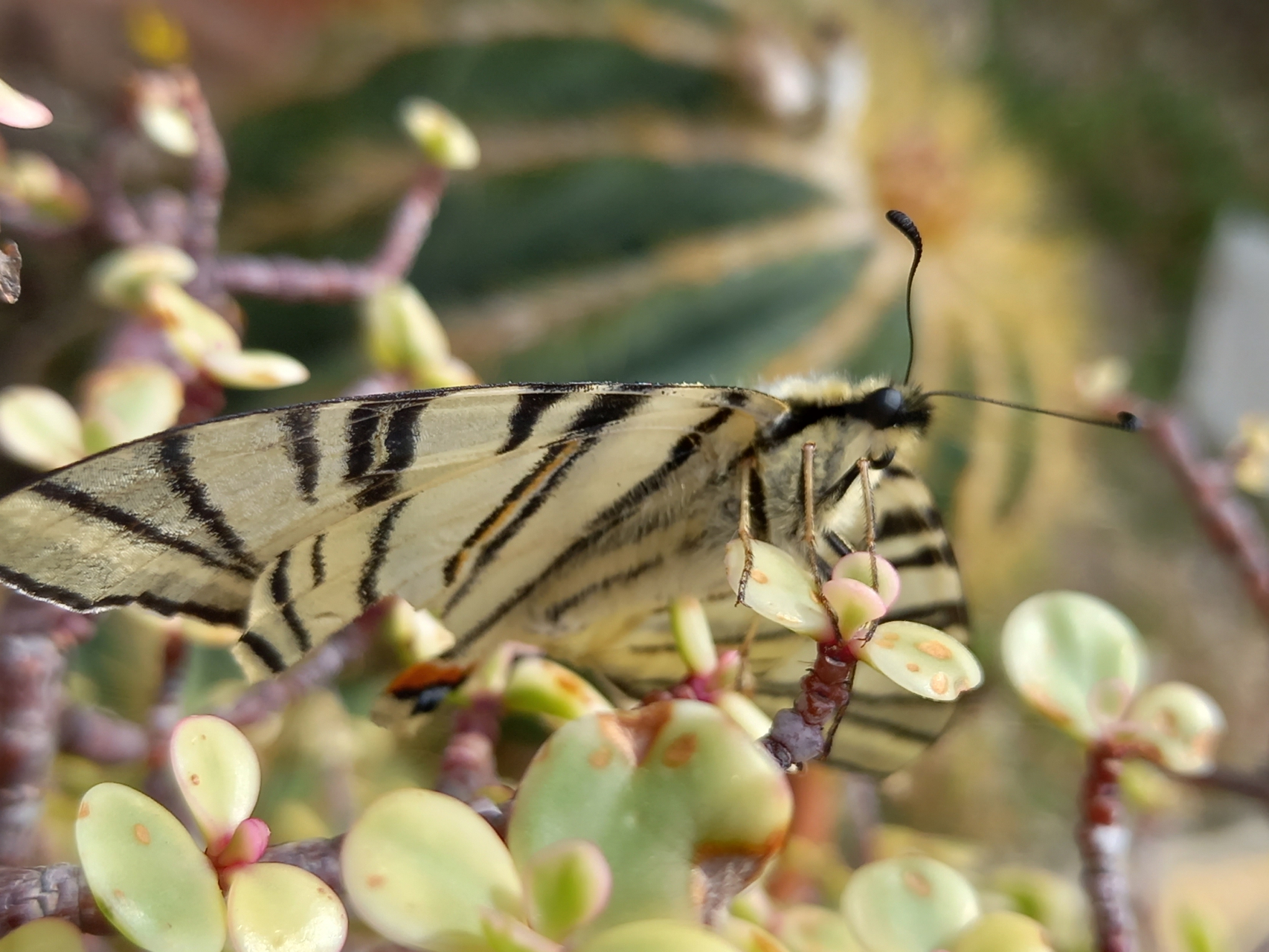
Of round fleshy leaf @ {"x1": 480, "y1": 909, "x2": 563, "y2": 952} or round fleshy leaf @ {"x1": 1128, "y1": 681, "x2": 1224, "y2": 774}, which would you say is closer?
round fleshy leaf @ {"x1": 480, "y1": 909, "x2": 563, "y2": 952}

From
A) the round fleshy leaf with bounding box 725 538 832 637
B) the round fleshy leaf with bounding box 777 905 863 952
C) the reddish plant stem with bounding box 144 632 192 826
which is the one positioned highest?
the round fleshy leaf with bounding box 725 538 832 637

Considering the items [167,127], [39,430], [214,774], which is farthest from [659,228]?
[214,774]

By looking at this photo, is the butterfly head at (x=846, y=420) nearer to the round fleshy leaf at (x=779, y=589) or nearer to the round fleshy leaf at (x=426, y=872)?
the round fleshy leaf at (x=779, y=589)

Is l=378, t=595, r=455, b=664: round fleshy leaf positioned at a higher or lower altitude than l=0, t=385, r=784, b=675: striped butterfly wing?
lower

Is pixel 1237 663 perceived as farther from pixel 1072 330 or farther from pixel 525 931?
pixel 525 931

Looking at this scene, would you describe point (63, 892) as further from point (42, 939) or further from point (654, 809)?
point (654, 809)

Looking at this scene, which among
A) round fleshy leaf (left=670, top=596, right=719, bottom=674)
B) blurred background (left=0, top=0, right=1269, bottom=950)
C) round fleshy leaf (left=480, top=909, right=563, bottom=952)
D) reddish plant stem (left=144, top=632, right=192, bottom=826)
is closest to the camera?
round fleshy leaf (left=480, top=909, right=563, bottom=952)

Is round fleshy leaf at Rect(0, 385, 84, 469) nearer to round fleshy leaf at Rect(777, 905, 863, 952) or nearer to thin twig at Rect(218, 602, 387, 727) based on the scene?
thin twig at Rect(218, 602, 387, 727)

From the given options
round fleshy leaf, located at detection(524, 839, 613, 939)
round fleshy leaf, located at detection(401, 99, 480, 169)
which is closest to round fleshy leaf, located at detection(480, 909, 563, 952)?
round fleshy leaf, located at detection(524, 839, 613, 939)
